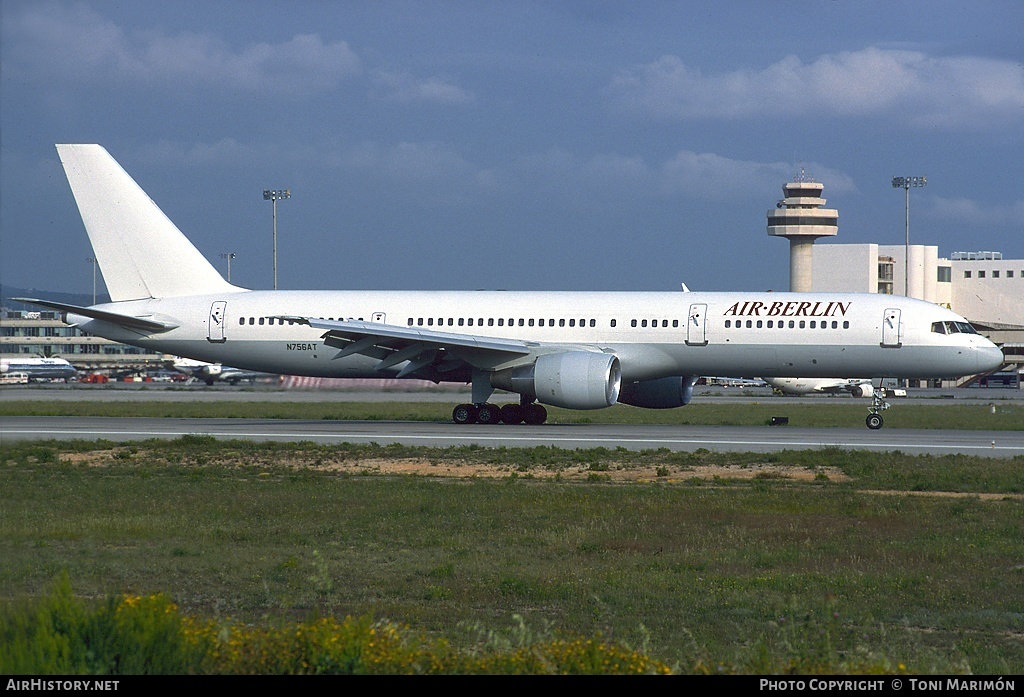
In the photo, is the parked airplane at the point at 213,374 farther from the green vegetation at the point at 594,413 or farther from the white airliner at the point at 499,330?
the white airliner at the point at 499,330

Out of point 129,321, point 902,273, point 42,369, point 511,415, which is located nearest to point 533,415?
point 511,415

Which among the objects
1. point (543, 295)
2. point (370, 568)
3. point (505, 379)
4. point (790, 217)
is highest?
point (790, 217)

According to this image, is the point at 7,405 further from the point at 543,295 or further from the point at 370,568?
the point at 370,568

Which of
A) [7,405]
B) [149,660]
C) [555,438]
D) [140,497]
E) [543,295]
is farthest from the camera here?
[7,405]

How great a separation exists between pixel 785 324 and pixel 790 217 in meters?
101

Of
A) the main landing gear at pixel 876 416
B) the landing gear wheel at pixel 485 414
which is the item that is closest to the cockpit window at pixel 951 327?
the main landing gear at pixel 876 416

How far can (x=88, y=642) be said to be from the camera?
21.2 feet

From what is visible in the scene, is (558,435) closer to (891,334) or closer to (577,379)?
(577,379)

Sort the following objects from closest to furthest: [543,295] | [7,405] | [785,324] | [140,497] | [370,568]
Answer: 1. [370,568]
2. [140,497]
3. [785,324]
4. [543,295]
5. [7,405]

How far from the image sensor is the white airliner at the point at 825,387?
224ft

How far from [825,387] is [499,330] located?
145 ft

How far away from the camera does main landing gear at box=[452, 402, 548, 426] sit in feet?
105

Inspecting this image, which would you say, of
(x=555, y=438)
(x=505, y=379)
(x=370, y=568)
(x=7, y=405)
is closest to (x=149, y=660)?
(x=370, y=568)

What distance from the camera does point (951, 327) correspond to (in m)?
31.1
